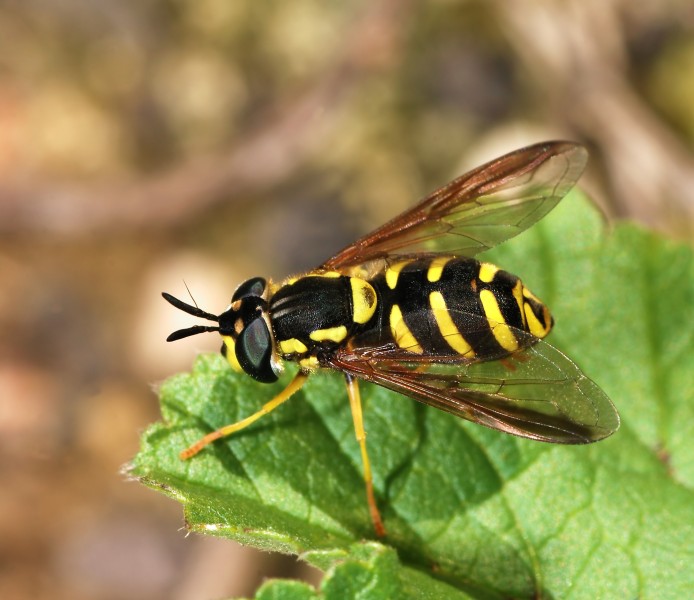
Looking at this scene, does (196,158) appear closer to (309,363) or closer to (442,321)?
(309,363)

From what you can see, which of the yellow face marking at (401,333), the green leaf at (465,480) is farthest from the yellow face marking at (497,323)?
the green leaf at (465,480)

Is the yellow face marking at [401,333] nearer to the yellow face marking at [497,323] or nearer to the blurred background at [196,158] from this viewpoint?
the yellow face marking at [497,323]

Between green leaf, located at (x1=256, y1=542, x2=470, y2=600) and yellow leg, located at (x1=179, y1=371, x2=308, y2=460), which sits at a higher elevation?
yellow leg, located at (x1=179, y1=371, x2=308, y2=460)

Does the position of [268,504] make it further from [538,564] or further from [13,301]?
[13,301]

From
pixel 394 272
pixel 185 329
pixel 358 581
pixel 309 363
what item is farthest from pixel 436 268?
pixel 358 581

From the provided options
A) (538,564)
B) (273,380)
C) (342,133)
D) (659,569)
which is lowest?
(659,569)

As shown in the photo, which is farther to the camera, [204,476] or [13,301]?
[13,301]

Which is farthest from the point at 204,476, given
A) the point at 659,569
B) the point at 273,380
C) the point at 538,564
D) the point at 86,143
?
the point at 86,143

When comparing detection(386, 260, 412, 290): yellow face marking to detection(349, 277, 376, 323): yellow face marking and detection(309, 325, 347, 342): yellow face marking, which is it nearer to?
detection(349, 277, 376, 323): yellow face marking

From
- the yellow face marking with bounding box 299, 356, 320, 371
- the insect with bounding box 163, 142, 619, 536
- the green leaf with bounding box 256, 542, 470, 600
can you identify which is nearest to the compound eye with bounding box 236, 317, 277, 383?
the insect with bounding box 163, 142, 619, 536
